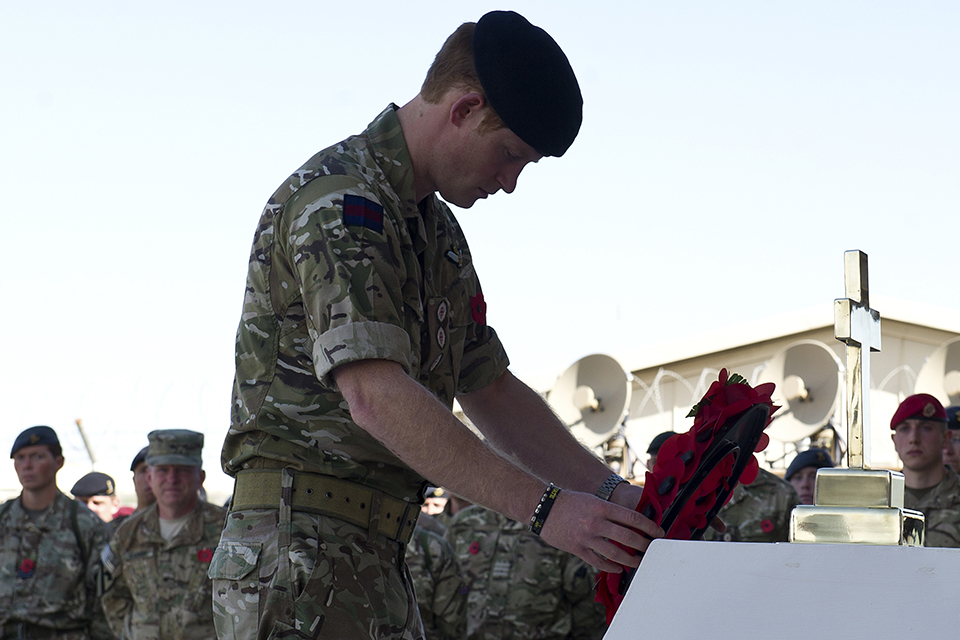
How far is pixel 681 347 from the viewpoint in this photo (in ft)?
66.5

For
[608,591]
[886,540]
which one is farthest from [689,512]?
[886,540]

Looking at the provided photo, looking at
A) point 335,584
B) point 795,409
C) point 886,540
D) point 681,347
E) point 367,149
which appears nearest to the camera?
point 886,540

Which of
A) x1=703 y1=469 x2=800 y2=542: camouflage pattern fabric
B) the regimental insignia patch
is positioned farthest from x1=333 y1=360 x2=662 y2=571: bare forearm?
x1=703 y1=469 x2=800 y2=542: camouflage pattern fabric

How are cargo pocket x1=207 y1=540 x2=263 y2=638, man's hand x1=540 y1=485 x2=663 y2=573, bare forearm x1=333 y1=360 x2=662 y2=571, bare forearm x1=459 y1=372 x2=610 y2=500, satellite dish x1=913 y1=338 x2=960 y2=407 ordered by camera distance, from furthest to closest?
1. satellite dish x1=913 y1=338 x2=960 y2=407
2. bare forearm x1=459 y1=372 x2=610 y2=500
3. cargo pocket x1=207 y1=540 x2=263 y2=638
4. bare forearm x1=333 y1=360 x2=662 y2=571
5. man's hand x1=540 y1=485 x2=663 y2=573

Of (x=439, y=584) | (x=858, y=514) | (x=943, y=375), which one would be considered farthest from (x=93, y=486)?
(x=858, y=514)

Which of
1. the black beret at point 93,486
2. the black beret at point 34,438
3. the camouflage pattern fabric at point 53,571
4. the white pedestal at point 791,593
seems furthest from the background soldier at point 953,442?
the black beret at point 93,486

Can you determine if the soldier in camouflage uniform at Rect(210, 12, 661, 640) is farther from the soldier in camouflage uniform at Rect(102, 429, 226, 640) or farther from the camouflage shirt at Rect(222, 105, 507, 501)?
the soldier in camouflage uniform at Rect(102, 429, 226, 640)

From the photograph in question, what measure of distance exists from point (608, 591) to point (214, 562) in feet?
2.47

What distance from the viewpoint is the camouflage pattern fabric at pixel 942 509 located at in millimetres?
6137

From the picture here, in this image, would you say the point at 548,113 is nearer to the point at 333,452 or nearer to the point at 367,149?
the point at 367,149

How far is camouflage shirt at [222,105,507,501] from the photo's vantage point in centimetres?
194

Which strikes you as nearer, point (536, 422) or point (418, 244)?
point (418, 244)

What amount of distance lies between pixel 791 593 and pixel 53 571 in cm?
683

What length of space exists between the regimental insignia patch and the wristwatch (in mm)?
728
